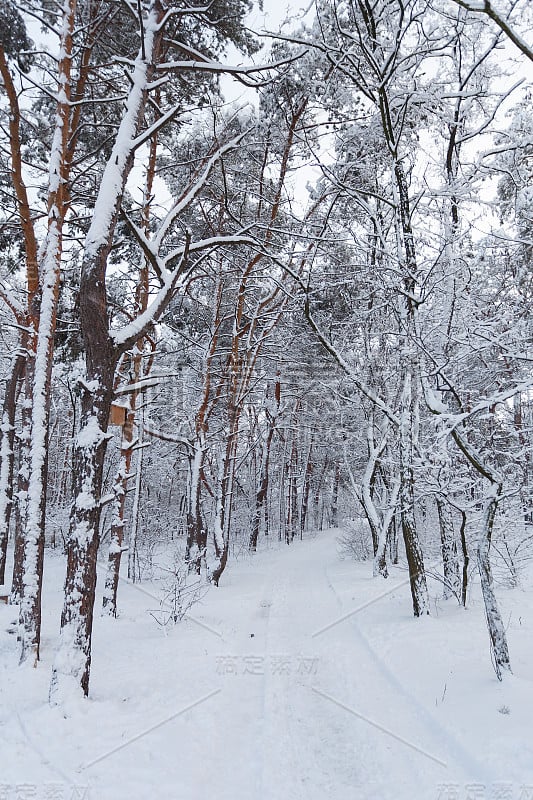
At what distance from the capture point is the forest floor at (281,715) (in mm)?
3678

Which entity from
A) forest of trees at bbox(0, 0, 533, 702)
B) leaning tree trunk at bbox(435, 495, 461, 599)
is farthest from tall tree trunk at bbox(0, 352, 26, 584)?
leaning tree trunk at bbox(435, 495, 461, 599)

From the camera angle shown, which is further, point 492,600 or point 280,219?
point 280,219

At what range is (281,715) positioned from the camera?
4965 millimetres

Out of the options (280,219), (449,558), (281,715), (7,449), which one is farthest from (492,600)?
(280,219)

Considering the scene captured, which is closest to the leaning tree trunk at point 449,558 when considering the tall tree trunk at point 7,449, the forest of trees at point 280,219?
the forest of trees at point 280,219

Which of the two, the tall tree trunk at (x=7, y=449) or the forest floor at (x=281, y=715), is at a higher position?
the tall tree trunk at (x=7, y=449)

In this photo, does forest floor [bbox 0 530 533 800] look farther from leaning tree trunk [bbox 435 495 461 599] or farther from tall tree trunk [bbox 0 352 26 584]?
tall tree trunk [bbox 0 352 26 584]

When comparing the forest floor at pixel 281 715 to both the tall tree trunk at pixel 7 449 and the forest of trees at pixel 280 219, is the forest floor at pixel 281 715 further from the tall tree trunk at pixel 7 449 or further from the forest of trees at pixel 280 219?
the tall tree trunk at pixel 7 449

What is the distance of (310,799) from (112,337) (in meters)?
4.42

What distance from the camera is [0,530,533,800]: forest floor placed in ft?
12.1

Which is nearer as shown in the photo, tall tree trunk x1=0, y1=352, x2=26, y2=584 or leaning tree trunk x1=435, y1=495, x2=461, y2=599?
leaning tree trunk x1=435, y1=495, x2=461, y2=599

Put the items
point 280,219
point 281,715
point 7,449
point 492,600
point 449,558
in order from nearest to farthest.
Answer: point 281,715 < point 492,600 < point 449,558 < point 7,449 < point 280,219

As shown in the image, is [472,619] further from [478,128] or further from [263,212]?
[263,212]

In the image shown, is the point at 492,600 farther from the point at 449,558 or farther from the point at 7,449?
the point at 7,449
